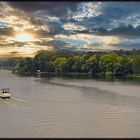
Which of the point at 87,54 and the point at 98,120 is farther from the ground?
the point at 87,54

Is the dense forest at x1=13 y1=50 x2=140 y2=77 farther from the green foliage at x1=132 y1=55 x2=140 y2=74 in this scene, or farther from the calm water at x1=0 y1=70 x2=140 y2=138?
the calm water at x1=0 y1=70 x2=140 y2=138

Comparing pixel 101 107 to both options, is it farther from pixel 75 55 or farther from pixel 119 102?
pixel 75 55

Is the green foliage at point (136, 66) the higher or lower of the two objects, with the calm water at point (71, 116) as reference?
higher

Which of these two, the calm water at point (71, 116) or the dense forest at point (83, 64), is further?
the dense forest at point (83, 64)

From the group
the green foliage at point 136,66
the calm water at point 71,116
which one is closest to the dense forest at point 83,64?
the green foliage at point 136,66

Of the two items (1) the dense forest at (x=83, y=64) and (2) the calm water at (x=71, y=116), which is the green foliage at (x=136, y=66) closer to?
(1) the dense forest at (x=83, y=64)

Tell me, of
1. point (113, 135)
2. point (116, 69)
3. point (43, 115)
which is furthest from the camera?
point (116, 69)

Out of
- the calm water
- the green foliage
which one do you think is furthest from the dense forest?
the calm water

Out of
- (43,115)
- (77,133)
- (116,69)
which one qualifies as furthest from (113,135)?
(116,69)
